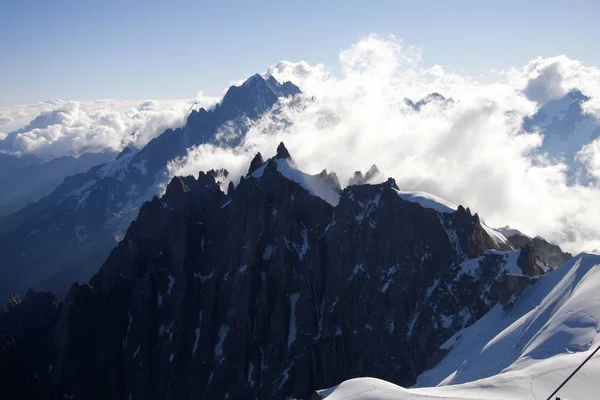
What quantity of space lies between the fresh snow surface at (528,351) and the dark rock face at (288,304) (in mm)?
24177

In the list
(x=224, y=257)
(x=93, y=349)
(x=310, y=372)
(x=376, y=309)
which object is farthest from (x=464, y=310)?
(x=93, y=349)

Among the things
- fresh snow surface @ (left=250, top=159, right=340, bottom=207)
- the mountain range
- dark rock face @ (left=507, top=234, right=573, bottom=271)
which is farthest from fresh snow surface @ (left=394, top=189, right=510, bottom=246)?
fresh snow surface @ (left=250, top=159, right=340, bottom=207)

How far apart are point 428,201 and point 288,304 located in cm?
6319

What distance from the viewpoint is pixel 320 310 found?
566 feet

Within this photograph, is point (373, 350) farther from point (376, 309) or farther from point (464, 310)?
point (464, 310)

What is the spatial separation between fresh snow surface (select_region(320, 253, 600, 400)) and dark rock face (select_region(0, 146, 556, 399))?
24.2m

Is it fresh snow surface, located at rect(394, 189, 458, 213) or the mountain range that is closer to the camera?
the mountain range

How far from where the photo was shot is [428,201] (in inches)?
6137

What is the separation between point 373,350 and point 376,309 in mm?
12768

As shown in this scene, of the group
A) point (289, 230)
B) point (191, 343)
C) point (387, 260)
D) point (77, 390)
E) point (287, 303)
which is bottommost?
point (77, 390)

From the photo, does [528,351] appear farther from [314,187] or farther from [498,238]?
[314,187]

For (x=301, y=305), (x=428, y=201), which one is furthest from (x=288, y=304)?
(x=428, y=201)

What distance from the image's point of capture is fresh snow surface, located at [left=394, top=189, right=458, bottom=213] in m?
152

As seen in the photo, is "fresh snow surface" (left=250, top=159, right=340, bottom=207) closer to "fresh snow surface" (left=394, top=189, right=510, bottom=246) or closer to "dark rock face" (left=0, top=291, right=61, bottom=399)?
"fresh snow surface" (left=394, top=189, right=510, bottom=246)
